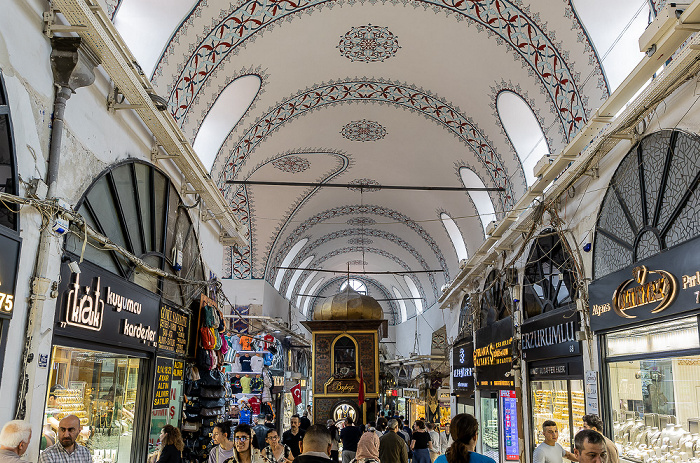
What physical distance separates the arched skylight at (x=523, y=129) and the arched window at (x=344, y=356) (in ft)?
30.3

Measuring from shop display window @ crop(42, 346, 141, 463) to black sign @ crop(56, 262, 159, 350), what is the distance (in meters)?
0.20

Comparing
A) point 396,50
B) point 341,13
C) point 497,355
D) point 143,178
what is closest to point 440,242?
point 497,355

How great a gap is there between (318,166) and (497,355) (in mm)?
6280

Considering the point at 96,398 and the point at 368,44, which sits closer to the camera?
the point at 96,398

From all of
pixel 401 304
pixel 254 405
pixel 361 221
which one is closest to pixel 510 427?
pixel 254 405

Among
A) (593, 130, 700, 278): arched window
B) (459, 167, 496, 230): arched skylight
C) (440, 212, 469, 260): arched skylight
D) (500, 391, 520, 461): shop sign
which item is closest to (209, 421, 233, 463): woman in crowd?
(593, 130, 700, 278): arched window

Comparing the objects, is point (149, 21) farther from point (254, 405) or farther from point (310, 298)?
point (310, 298)

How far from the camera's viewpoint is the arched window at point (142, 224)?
5.64 metres

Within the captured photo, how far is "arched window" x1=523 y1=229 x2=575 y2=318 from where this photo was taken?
8320 millimetres

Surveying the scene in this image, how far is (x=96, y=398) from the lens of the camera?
19.7 feet

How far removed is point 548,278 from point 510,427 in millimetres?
3293

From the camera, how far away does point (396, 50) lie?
961cm

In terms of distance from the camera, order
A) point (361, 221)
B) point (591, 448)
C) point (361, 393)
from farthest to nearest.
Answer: point (361, 221) → point (361, 393) → point (591, 448)

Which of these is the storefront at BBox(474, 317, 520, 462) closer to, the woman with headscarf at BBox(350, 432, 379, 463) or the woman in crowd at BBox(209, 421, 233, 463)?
the woman with headscarf at BBox(350, 432, 379, 463)
